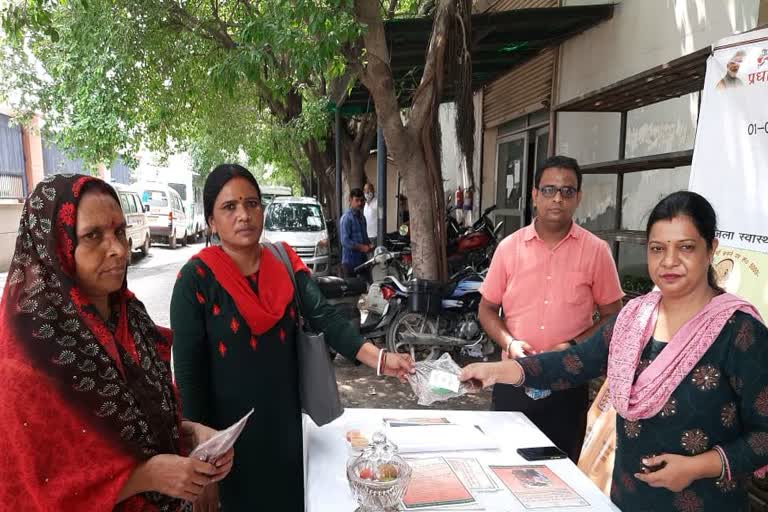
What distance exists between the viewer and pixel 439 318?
503cm

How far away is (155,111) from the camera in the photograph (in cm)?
833

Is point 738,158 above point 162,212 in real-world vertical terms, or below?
above

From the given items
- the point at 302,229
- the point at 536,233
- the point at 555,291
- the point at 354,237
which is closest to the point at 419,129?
the point at 354,237

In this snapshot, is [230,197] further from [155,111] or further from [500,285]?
[155,111]

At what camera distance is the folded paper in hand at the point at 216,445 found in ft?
4.02

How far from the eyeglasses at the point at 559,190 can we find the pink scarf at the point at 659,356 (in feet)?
2.55

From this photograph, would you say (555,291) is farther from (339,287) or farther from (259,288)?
(339,287)

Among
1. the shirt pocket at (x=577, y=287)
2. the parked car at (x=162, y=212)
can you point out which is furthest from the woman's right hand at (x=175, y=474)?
the parked car at (x=162, y=212)

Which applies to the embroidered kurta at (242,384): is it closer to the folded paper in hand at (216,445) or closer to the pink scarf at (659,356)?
the folded paper in hand at (216,445)

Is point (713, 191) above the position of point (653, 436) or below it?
above

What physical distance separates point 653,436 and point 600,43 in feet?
17.9

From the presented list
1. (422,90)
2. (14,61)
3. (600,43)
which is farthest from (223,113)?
(600,43)

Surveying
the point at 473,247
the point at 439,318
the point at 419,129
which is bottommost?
the point at 439,318

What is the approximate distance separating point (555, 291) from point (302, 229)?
7.48m
